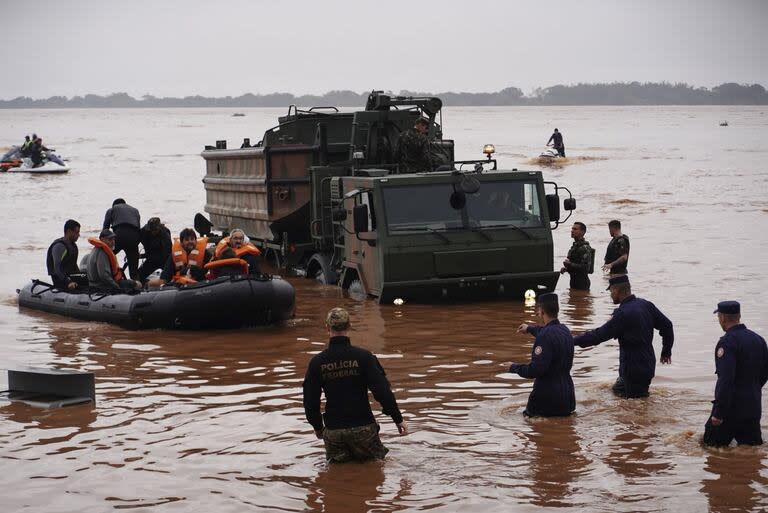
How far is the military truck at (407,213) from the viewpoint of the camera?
52.3ft

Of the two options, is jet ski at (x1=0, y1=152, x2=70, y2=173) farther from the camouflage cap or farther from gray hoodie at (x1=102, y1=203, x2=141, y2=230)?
the camouflage cap

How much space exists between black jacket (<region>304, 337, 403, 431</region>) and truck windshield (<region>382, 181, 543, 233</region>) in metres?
7.53

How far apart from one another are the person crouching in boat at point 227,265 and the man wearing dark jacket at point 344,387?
6.75 meters

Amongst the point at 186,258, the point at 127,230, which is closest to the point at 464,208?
the point at 186,258

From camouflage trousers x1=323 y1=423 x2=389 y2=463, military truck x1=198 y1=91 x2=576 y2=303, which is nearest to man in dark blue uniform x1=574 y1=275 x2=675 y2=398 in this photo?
camouflage trousers x1=323 y1=423 x2=389 y2=463

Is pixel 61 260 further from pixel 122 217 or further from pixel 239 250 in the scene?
pixel 239 250

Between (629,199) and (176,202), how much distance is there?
14405 millimetres

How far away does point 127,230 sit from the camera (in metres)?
18.0

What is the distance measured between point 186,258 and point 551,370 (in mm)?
7476

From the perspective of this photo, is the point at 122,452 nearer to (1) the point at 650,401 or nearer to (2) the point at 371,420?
(2) the point at 371,420

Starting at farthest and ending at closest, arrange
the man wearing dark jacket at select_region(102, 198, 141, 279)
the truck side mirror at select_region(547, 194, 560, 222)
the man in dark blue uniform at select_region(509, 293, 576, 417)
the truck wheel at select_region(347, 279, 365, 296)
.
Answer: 1. the man wearing dark jacket at select_region(102, 198, 141, 279)
2. the truck wheel at select_region(347, 279, 365, 296)
3. the truck side mirror at select_region(547, 194, 560, 222)
4. the man in dark blue uniform at select_region(509, 293, 576, 417)

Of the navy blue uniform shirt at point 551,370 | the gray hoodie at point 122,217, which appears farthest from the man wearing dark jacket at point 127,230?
the navy blue uniform shirt at point 551,370

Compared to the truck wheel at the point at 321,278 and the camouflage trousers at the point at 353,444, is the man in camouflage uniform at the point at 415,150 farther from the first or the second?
the camouflage trousers at the point at 353,444

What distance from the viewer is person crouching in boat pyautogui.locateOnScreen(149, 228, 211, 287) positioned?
51.2ft
